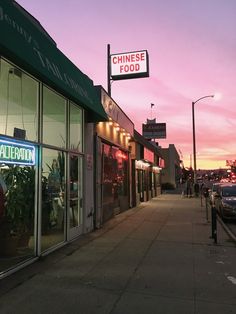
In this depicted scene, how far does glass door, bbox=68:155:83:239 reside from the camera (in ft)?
36.4

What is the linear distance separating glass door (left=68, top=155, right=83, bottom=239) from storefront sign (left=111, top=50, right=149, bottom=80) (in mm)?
13700

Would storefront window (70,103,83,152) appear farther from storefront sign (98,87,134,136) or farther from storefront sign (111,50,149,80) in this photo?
storefront sign (111,50,149,80)

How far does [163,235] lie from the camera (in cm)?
1233

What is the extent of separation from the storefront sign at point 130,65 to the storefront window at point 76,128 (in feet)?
42.8

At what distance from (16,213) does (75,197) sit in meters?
3.56

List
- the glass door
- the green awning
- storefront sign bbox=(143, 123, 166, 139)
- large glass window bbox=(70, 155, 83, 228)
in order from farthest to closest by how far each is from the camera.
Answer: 1. storefront sign bbox=(143, 123, 166, 139)
2. large glass window bbox=(70, 155, 83, 228)
3. the glass door
4. the green awning

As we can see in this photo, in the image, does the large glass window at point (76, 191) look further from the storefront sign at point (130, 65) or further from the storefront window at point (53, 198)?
the storefront sign at point (130, 65)

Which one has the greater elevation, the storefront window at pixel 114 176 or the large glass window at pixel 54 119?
the large glass window at pixel 54 119

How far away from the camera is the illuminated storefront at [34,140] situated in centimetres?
724

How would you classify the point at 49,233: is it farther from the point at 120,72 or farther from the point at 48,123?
the point at 120,72

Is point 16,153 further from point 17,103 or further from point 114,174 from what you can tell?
point 114,174

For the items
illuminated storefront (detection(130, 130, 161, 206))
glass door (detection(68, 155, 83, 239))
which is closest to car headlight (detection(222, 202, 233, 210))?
illuminated storefront (detection(130, 130, 161, 206))

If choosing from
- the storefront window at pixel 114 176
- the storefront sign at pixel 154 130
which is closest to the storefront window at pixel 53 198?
the storefront window at pixel 114 176

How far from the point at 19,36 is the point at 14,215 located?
342 cm
